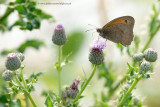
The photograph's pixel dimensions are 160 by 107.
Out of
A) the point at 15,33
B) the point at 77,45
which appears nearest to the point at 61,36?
the point at 77,45

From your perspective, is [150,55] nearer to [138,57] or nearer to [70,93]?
[138,57]

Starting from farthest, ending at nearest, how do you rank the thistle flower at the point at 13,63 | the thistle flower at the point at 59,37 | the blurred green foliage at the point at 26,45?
the blurred green foliage at the point at 26,45 → the thistle flower at the point at 59,37 → the thistle flower at the point at 13,63

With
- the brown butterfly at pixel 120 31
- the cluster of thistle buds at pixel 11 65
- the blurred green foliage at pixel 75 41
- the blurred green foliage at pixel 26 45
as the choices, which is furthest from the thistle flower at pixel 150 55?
the blurred green foliage at pixel 75 41

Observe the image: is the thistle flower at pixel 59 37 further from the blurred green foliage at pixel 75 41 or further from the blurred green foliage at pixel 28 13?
the blurred green foliage at pixel 75 41

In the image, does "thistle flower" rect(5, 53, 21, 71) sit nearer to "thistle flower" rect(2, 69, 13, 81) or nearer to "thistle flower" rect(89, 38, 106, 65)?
"thistle flower" rect(2, 69, 13, 81)

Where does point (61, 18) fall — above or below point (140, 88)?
above

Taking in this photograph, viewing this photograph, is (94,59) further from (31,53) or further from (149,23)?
(31,53)
